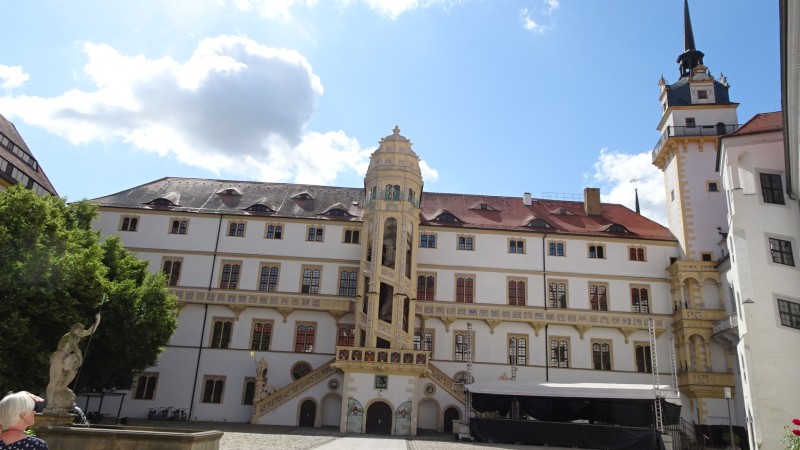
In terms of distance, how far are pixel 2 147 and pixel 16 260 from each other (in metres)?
20.9

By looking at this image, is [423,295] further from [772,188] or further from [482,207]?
[772,188]

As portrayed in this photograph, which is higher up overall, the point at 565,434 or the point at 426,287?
the point at 426,287

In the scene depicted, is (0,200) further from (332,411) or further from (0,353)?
(332,411)

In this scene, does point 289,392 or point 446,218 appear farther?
point 446,218

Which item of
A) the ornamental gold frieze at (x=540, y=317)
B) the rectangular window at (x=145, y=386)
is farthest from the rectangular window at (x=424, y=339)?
the rectangular window at (x=145, y=386)

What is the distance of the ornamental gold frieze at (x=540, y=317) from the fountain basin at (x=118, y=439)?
81.6 ft

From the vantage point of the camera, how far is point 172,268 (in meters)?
38.2

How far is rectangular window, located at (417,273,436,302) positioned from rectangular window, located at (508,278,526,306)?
501 cm

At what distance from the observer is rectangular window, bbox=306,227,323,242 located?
128ft

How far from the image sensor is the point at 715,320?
3472 cm

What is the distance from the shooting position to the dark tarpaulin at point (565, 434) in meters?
25.1

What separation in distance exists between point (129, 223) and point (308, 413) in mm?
17969

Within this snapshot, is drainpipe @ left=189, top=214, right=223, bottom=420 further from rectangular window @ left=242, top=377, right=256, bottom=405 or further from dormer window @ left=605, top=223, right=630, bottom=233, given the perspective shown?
dormer window @ left=605, top=223, right=630, bottom=233

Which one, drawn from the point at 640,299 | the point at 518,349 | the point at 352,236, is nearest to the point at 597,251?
the point at 640,299
